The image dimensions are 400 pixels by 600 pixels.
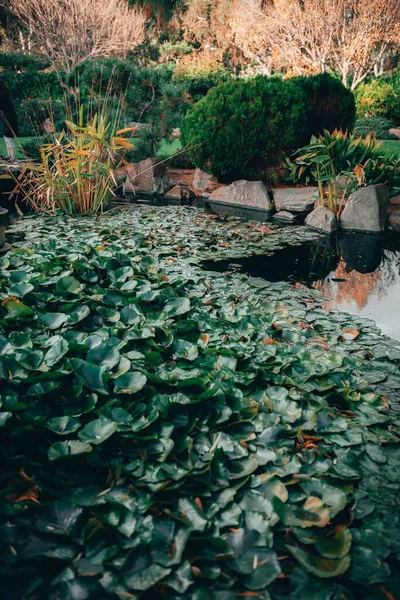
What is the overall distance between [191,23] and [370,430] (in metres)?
25.8

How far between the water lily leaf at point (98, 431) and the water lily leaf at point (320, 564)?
59 cm

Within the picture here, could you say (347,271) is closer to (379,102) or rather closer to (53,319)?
(53,319)

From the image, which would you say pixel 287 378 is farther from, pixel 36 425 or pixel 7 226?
pixel 7 226

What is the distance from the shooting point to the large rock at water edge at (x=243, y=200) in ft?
20.2

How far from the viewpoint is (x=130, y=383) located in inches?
69.5

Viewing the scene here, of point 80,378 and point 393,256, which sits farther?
point 393,256

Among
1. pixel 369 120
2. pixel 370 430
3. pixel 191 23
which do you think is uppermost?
pixel 191 23

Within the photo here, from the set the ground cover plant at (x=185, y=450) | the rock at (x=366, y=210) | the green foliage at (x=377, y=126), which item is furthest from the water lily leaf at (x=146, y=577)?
the green foliage at (x=377, y=126)

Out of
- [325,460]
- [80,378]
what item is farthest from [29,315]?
[325,460]

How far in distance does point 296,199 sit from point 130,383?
4653mm

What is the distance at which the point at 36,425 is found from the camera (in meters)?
1.57

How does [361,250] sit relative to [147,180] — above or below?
below

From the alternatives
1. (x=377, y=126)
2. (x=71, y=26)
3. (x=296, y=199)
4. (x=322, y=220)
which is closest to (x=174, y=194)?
(x=296, y=199)

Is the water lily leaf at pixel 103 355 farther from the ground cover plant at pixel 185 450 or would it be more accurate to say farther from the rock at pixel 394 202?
the rock at pixel 394 202
